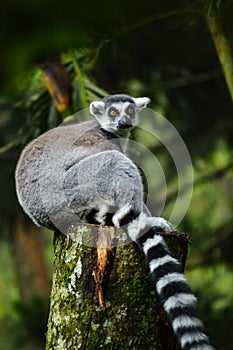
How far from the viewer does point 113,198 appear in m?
4.10

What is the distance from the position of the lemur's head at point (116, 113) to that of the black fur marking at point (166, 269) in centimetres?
188

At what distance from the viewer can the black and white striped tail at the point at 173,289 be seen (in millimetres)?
2799

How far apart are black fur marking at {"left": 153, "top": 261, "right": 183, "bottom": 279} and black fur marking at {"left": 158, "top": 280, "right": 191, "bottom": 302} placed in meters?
0.08

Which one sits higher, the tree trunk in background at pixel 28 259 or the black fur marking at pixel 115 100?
the tree trunk in background at pixel 28 259

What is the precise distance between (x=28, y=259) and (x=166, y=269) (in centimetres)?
957

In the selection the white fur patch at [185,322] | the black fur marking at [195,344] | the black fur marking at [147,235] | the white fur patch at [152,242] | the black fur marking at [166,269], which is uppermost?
the black fur marking at [147,235]

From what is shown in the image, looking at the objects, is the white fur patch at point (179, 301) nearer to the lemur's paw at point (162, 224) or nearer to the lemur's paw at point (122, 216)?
the lemur's paw at point (162, 224)

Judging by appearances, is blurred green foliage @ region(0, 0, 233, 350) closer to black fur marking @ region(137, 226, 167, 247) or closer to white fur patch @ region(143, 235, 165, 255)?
black fur marking @ region(137, 226, 167, 247)

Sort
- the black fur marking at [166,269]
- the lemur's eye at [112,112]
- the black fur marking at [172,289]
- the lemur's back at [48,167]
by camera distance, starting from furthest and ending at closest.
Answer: the lemur's eye at [112,112]
the lemur's back at [48,167]
the black fur marking at [166,269]
the black fur marking at [172,289]

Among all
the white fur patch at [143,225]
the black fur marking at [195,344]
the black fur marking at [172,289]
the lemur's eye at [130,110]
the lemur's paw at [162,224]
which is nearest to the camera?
the black fur marking at [195,344]

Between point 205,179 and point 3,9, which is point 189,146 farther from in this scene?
point 3,9

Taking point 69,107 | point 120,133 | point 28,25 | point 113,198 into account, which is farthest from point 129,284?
point 69,107

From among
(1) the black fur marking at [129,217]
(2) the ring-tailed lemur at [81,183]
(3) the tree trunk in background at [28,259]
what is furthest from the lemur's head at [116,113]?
(3) the tree trunk in background at [28,259]

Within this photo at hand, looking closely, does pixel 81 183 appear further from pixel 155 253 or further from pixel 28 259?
pixel 28 259
